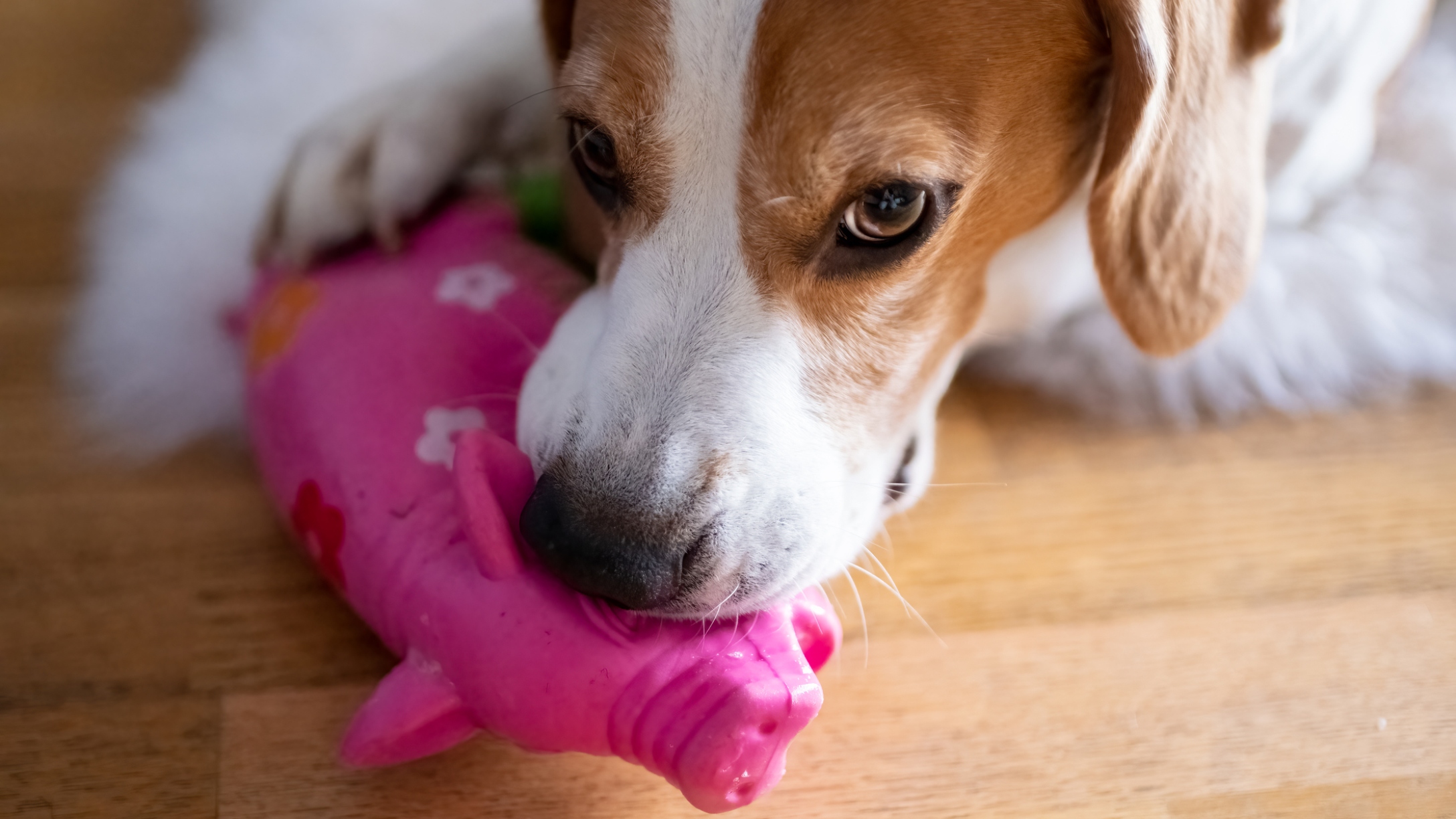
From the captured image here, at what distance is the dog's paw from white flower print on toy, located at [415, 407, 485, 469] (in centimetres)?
29

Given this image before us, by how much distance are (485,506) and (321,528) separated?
0.22m

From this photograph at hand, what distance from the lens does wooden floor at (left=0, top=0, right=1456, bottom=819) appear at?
1036 mm

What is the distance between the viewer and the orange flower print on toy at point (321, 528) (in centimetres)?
101

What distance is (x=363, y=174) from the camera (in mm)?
1298

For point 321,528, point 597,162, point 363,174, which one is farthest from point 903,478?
point 363,174

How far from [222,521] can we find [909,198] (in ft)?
2.52

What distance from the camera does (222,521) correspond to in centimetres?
122

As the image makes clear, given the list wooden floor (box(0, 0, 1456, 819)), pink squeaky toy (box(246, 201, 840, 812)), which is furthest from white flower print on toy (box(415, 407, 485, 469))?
wooden floor (box(0, 0, 1456, 819))

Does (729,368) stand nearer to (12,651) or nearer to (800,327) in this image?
(800,327)

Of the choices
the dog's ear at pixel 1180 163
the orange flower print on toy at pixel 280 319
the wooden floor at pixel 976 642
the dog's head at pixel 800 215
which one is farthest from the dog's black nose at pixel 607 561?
the dog's ear at pixel 1180 163

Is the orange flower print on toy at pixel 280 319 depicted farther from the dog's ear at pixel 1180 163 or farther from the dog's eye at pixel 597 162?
the dog's ear at pixel 1180 163

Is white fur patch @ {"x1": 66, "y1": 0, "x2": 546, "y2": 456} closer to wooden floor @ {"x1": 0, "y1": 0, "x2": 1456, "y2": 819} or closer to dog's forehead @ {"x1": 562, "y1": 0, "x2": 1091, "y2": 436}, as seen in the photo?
wooden floor @ {"x1": 0, "y1": 0, "x2": 1456, "y2": 819}

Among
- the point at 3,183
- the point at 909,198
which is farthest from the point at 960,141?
the point at 3,183

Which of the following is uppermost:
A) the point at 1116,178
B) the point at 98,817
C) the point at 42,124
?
the point at 1116,178
